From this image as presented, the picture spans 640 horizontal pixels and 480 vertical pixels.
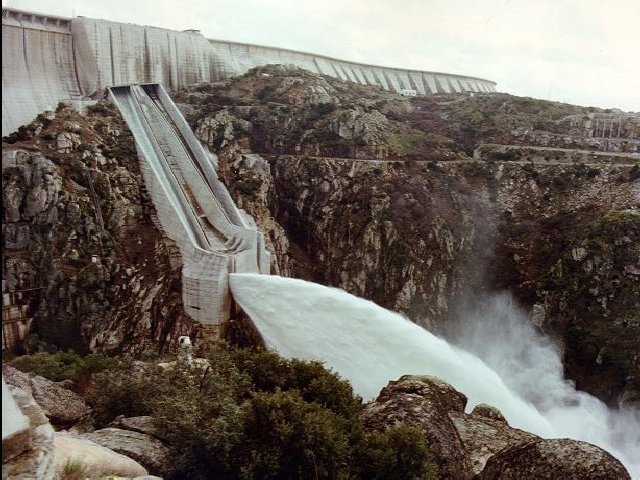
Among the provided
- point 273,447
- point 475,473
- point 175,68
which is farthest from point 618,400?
point 175,68

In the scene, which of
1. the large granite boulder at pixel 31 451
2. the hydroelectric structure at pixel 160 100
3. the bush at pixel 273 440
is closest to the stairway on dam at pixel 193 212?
the hydroelectric structure at pixel 160 100

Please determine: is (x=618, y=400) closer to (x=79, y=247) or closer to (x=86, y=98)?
(x=79, y=247)

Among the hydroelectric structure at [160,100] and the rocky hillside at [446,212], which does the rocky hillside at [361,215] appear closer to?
the rocky hillside at [446,212]

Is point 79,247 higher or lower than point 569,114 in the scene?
lower

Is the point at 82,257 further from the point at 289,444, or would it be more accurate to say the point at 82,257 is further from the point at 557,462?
the point at 557,462

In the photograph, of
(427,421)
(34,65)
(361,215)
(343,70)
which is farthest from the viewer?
(343,70)

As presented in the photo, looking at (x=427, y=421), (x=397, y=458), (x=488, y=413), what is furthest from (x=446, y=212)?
(x=397, y=458)
